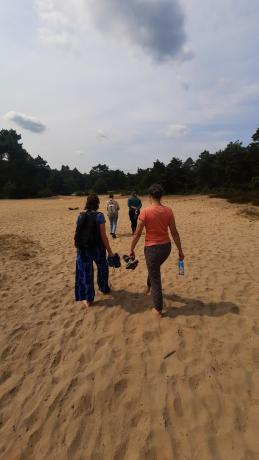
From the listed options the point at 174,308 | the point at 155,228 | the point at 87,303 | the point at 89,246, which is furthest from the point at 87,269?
the point at 174,308

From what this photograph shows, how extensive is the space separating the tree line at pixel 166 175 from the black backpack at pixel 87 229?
93.5 ft

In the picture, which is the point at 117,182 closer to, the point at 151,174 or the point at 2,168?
the point at 151,174

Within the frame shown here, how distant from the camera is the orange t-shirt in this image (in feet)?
14.6

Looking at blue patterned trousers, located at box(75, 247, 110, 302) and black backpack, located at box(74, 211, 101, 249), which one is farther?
blue patterned trousers, located at box(75, 247, 110, 302)

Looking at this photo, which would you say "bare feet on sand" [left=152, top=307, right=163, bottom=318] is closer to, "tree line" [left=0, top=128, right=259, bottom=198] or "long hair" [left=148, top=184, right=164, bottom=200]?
"long hair" [left=148, top=184, right=164, bottom=200]

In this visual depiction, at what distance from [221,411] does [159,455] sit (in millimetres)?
803

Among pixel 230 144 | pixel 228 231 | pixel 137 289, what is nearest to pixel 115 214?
pixel 228 231

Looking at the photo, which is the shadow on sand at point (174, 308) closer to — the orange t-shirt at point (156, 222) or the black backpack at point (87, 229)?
the black backpack at point (87, 229)

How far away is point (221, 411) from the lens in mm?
3127

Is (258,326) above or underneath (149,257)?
underneath

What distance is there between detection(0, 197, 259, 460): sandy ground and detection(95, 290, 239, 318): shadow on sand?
A: 0.06 feet

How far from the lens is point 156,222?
14.6ft

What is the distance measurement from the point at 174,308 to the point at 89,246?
179cm

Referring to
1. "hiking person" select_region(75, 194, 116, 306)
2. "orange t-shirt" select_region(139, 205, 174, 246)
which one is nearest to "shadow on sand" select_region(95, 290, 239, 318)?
"hiking person" select_region(75, 194, 116, 306)
